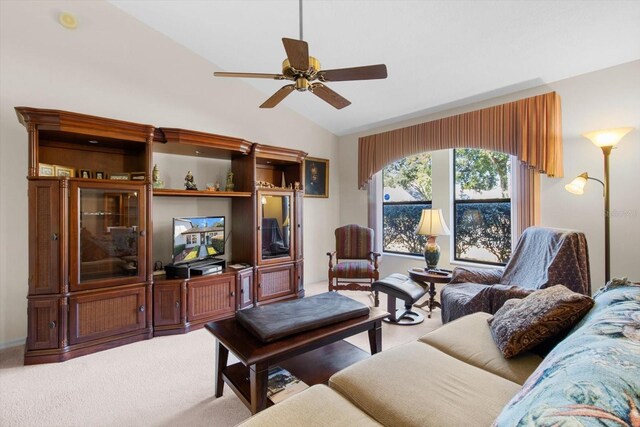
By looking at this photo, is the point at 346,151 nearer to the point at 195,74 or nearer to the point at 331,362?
the point at 195,74

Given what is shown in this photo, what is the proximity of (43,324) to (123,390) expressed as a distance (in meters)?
1.02

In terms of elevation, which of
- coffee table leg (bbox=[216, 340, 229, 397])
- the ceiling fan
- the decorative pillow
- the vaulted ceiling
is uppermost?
the vaulted ceiling

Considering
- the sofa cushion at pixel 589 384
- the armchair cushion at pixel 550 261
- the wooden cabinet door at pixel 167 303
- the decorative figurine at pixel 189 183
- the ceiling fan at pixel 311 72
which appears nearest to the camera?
the sofa cushion at pixel 589 384

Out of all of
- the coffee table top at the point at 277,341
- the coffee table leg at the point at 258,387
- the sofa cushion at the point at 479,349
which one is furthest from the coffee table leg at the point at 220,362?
the sofa cushion at the point at 479,349

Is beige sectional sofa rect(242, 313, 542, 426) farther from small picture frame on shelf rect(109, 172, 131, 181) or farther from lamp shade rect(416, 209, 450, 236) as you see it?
small picture frame on shelf rect(109, 172, 131, 181)

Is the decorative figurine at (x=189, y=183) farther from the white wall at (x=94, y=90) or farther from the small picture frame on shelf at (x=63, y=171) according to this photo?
the small picture frame on shelf at (x=63, y=171)

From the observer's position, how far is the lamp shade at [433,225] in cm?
349

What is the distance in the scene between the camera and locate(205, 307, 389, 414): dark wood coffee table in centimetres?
160

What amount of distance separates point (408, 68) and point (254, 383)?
325 centimetres

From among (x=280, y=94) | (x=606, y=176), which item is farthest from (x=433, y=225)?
(x=280, y=94)

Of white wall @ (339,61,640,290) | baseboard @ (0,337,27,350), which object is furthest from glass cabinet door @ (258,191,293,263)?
white wall @ (339,61,640,290)

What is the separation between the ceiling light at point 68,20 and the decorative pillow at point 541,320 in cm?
441

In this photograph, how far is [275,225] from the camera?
12.9 ft

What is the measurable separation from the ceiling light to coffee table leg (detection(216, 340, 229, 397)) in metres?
3.34
